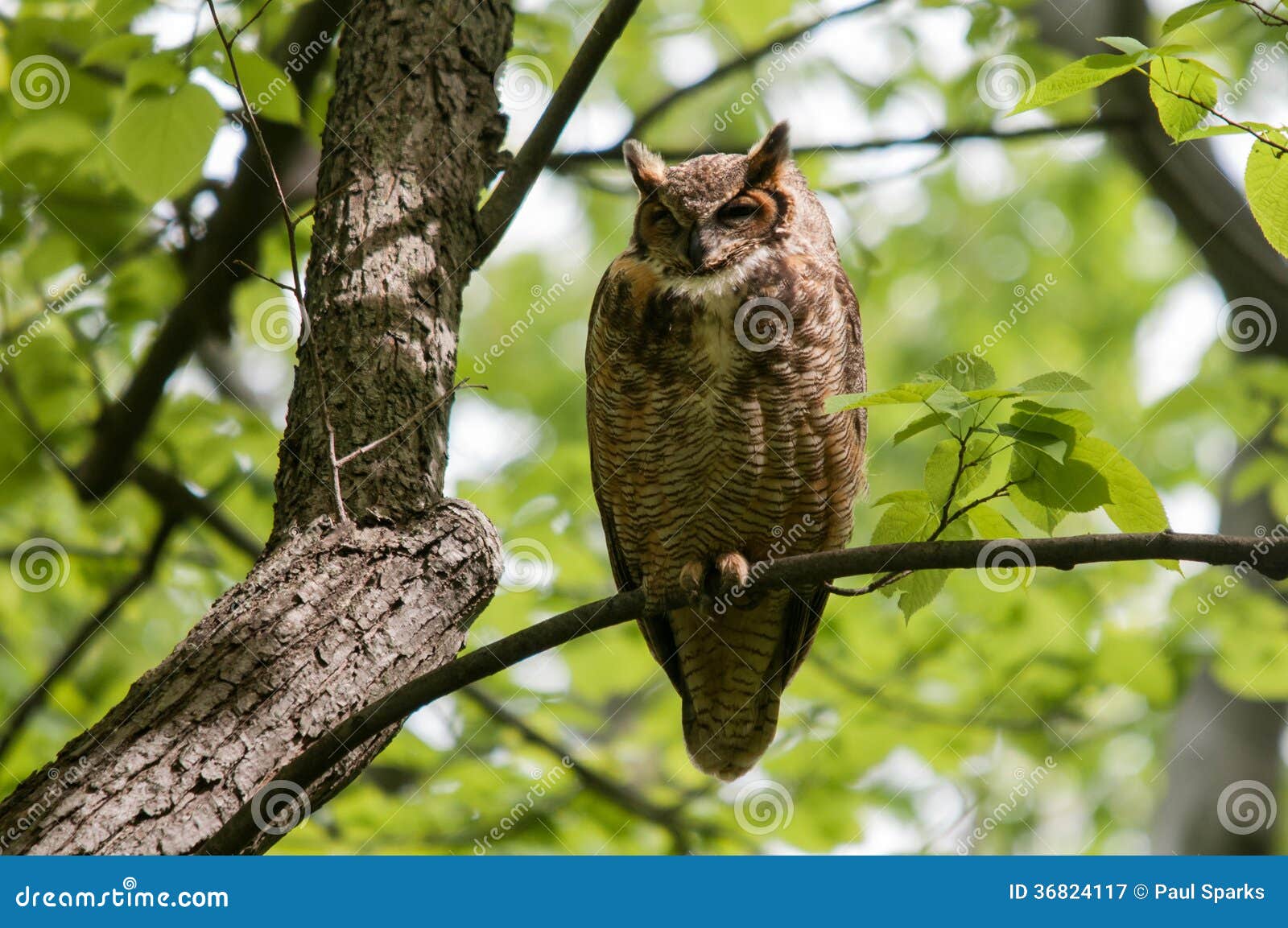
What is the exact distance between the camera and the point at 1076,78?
83.3 inches

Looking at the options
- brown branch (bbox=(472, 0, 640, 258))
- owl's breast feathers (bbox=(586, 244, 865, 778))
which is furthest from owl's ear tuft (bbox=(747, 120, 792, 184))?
brown branch (bbox=(472, 0, 640, 258))

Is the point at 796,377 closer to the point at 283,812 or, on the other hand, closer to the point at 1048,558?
the point at 1048,558

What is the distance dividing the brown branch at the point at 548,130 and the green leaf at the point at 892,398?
152 centimetres

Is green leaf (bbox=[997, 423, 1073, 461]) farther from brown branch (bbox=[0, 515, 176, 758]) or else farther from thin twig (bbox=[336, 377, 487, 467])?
brown branch (bbox=[0, 515, 176, 758])

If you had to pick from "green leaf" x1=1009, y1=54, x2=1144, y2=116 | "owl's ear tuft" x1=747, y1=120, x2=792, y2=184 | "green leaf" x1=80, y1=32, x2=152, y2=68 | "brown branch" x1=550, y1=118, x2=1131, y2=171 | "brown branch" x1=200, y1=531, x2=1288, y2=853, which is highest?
"brown branch" x1=550, y1=118, x2=1131, y2=171

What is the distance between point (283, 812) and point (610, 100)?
7.15 meters

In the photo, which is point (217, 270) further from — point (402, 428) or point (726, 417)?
point (726, 417)

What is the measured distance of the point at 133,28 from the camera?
4504 millimetres

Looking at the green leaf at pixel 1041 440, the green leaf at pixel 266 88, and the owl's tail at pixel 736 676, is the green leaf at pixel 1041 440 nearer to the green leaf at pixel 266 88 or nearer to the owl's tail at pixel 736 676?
the owl's tail at pixel 736 676

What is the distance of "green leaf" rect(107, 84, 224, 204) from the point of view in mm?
3172

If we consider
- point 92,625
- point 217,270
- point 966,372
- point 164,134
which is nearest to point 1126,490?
point 966,372

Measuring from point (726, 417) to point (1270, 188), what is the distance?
161 centimetres

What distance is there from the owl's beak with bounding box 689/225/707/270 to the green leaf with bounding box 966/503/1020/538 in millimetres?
1506

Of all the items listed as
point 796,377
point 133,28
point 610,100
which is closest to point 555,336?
point 610,100
